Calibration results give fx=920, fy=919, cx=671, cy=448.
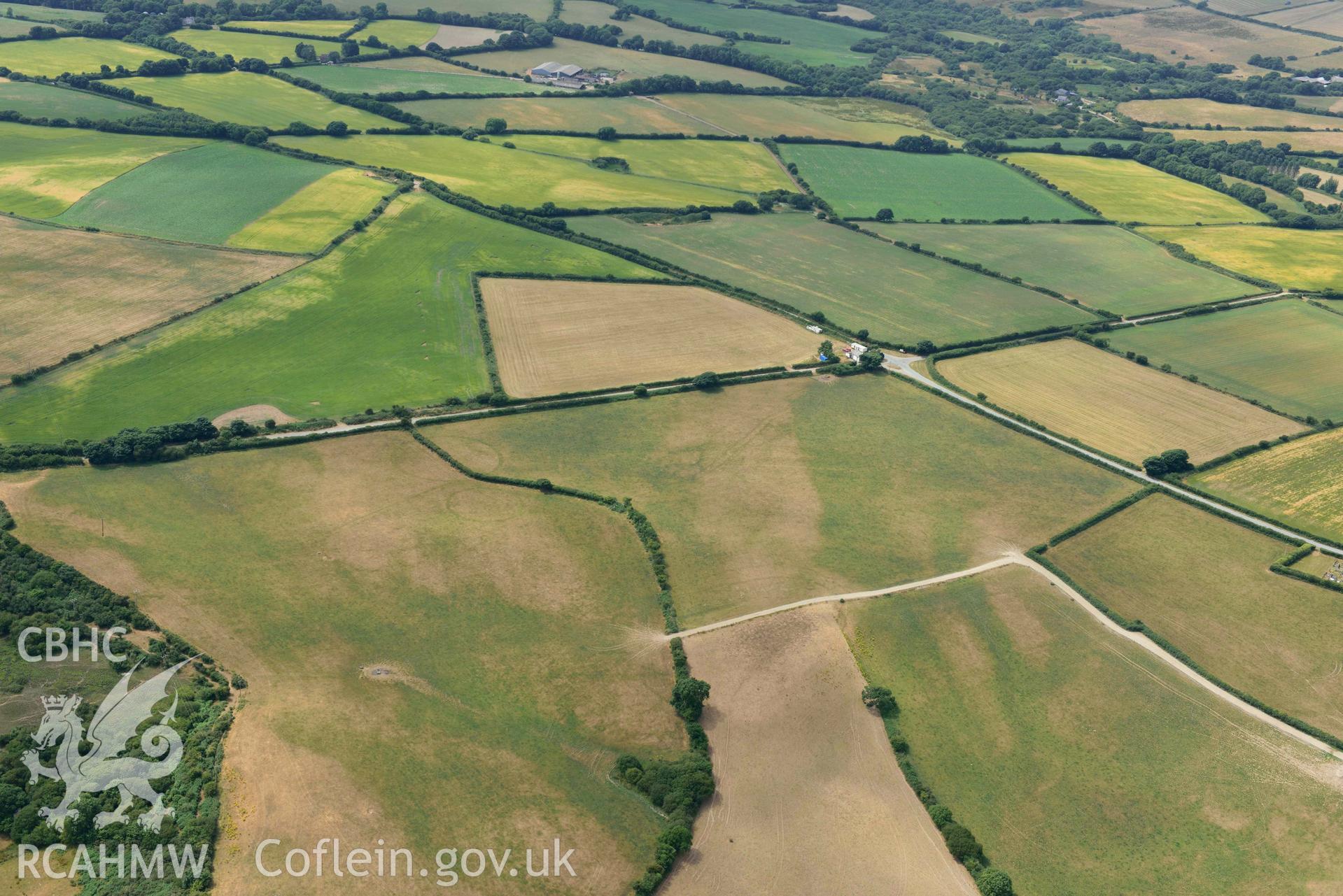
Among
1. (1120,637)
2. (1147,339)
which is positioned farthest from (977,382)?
(1120,637)

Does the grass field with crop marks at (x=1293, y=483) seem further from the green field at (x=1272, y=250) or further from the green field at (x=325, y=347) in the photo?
the green field at (x=325, y=347)

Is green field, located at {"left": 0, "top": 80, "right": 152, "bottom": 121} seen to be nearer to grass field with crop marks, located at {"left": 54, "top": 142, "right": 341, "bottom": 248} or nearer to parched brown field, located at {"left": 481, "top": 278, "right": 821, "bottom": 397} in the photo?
grass field with crop marks, located at {"left": 54, "top": 142, "right": 341, "bottom": 248}

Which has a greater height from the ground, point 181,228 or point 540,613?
point 181,228

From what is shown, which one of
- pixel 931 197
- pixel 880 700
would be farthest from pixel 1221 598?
pixel 931 197

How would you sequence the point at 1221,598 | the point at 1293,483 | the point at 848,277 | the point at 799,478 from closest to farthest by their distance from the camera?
the point at 1221,598, the point at 799,478, the point at 1293,483, the point at 848,277

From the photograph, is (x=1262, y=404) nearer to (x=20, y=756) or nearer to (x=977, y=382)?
(x=977, y=382)

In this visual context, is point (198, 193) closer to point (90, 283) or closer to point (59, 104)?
point (90, 283)

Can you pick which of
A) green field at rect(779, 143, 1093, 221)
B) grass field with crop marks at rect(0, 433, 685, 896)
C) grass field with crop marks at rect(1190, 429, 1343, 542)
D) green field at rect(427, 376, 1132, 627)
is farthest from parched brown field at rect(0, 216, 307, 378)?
grass field with crop marks at rect(1190, 429, 1343, 542)
